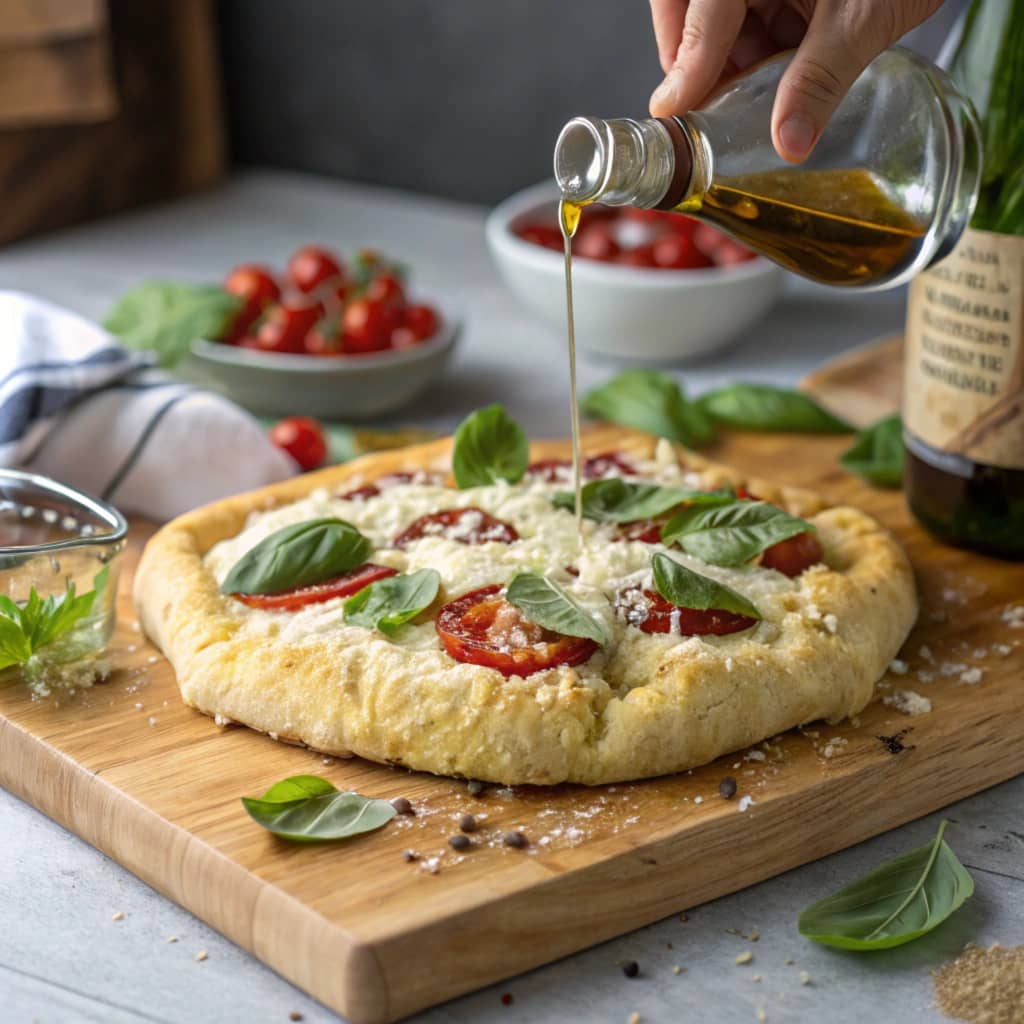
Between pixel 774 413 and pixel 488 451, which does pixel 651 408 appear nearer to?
pixel 774 413

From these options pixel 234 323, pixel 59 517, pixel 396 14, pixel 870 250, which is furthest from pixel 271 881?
pixel 396 14

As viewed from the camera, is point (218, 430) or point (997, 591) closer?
point (997, 591)

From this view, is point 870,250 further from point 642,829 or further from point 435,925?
point 435,925

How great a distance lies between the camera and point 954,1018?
1.99 m

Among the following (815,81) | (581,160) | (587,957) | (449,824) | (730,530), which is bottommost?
(587,957)

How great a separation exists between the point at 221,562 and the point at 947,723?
4.34 feet

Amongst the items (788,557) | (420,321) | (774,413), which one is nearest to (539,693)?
(788,557)

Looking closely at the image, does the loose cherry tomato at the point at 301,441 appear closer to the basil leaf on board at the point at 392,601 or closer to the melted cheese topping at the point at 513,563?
the melted cheese topping at the point at 513,563

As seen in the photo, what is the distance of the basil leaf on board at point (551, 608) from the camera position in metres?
2.38

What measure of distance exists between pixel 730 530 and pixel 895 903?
Answer: 2.49 ft

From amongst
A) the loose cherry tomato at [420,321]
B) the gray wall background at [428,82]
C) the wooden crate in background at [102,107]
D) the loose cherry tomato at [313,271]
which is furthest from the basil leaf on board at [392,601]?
the wooden crate in background at [102,107]

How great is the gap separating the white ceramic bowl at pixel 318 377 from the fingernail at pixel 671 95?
1623mm

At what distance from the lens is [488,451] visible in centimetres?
306

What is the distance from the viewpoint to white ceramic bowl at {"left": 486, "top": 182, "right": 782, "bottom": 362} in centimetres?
427
